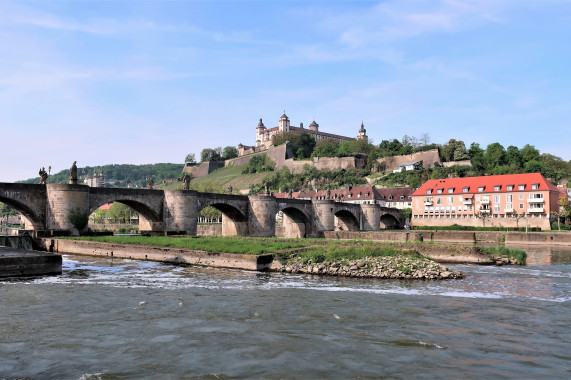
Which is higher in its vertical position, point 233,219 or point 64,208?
point 64,208

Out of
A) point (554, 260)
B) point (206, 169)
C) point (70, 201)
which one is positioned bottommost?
point (554, 260)

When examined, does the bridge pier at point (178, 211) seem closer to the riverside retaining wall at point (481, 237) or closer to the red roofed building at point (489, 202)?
the riverside retaining wall at point (481, 237)

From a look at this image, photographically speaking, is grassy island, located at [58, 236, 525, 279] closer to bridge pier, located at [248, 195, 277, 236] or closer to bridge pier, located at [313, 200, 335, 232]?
bridge pier, located at [248, 195, 277, 236]

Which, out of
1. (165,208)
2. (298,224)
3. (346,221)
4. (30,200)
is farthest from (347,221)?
(30,200)

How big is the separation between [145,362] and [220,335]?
9.14ft

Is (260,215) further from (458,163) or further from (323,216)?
(458,163)

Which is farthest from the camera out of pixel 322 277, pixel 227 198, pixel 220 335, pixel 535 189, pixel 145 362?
pixel 535 189

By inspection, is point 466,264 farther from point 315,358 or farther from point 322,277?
point 315,358

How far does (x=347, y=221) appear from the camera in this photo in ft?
255

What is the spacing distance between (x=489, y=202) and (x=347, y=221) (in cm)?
2284

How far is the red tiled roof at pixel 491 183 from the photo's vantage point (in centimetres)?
7366

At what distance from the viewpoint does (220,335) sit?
45.1 feet

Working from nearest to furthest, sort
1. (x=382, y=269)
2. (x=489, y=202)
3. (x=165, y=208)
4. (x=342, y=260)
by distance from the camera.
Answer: (x=382, y=269) → (x=342, y=260) → (x=165, y=208) → (x=489, y=202)

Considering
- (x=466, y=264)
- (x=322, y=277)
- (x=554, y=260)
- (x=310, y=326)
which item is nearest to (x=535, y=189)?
(x=554, y=260)
